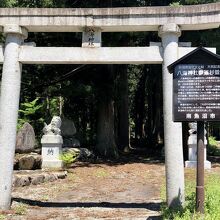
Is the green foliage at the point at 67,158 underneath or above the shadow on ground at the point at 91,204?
above

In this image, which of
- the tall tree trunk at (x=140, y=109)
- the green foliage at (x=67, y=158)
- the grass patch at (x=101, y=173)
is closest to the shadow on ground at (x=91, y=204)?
the grass patch at (x=101, y=173)

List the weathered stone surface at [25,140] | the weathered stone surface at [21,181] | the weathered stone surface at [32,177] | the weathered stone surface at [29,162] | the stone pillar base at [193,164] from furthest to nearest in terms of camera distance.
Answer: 1. the stone pillar base at [193,164]
2. the weathered stone surface at [25,140]
3. the weathered stone surface at [29,162]
4. the weathered stone surface at [32,177]
5. the weathered stone surface at [21,181]

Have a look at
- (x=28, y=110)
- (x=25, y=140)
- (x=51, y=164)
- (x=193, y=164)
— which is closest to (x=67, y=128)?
(x=28, y=110)

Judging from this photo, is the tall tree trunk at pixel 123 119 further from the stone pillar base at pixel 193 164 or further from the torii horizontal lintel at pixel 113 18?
the torii horizontal lintel at pixel 113 18

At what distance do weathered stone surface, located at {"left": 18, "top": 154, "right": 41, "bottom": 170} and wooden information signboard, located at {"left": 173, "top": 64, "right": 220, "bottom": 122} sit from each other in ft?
26.1

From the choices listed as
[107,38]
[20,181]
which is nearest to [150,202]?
[20,181]

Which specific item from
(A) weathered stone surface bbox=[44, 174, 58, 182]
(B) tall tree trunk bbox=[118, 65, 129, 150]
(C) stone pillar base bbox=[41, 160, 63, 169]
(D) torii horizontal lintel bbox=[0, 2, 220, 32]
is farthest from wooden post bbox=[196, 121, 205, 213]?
(B) tall tree trunk bbox=[118, 65, 129, 150]

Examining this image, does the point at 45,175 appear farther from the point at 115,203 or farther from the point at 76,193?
the point at 115,203

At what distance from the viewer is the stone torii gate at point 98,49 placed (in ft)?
26.8

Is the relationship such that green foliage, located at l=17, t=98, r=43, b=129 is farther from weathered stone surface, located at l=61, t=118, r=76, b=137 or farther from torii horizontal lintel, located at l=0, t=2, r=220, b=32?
torii horizontal lintel, located at l=0, t=2, r=220, b=32

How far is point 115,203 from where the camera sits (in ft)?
31.5

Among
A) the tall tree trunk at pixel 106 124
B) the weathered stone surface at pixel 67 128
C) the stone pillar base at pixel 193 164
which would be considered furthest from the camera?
the weathered stone surface at pixel 67 128

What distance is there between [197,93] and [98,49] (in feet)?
8.57

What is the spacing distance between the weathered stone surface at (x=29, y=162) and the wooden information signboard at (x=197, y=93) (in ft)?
26.1
